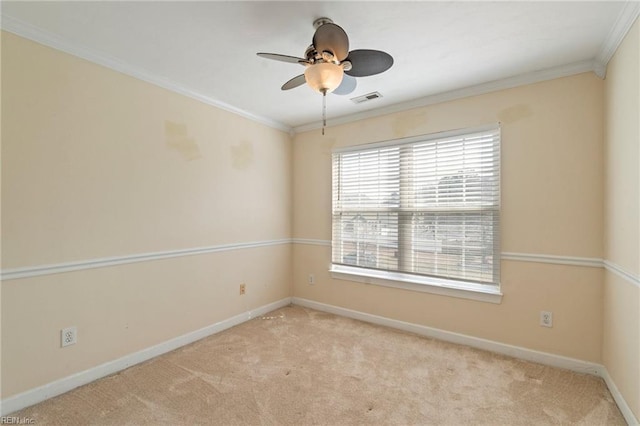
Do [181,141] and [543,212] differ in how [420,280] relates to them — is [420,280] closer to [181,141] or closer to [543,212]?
[543,212]

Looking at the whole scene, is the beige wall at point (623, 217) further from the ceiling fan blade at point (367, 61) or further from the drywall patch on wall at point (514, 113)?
the ceiling fan blade at point (367, 61)

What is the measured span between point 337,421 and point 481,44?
2.65 meters

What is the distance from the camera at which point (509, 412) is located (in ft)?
6.16

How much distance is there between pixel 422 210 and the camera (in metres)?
3.10

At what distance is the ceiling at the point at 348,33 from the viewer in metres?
1.73

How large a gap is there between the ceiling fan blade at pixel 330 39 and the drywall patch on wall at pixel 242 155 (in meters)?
1.96

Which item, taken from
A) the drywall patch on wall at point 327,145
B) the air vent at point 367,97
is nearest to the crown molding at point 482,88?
the drywall patch on wall at point 327,145

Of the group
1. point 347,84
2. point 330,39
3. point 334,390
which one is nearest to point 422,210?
point 347,84

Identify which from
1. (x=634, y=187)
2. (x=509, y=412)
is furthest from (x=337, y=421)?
(x=634, y=187)

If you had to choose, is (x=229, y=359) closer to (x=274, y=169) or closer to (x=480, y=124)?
(x=274, y=169)

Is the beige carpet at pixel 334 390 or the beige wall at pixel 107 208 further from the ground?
the beige wall at pixel 107 208

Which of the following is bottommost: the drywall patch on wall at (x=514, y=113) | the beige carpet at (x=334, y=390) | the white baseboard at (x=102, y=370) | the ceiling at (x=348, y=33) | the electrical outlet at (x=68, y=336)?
the beige carpet at (x=334, y=390)

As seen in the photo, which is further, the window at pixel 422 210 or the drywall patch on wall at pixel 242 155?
the drywall patch on wall at pixel 242 155

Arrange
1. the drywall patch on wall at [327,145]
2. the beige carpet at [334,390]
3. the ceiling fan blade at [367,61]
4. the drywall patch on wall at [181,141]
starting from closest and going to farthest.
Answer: the ceiling fan blade at [367,61], the beige carpet at [334,390], the drywall patch on wall at [181,141], the drywall patch on wall at [327,145]
